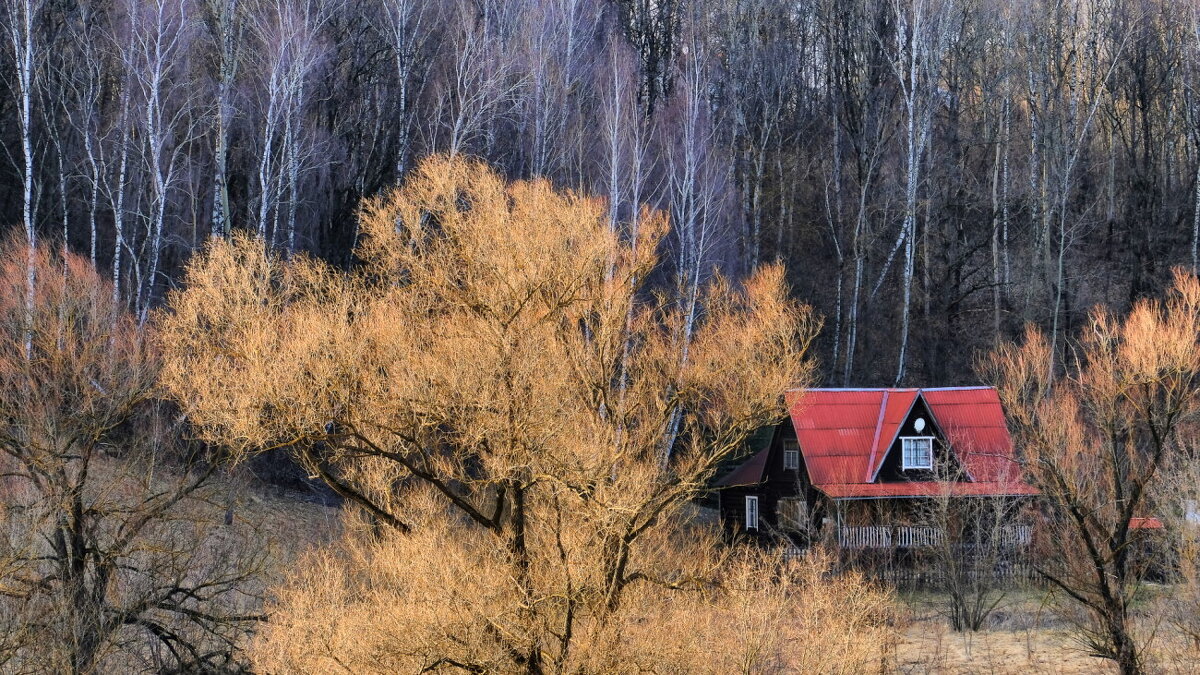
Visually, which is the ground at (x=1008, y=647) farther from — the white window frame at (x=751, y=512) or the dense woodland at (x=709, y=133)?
the dense woodland at (x=709, y=133)

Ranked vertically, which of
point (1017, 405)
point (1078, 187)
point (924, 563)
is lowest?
point (924, 563)

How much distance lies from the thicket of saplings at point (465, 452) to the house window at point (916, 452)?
25.6 ft

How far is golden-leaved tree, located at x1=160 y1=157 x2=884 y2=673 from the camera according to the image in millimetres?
14356

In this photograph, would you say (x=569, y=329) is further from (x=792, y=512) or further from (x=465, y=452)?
(x=792, y=512)

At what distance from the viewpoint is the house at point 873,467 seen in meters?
25.9

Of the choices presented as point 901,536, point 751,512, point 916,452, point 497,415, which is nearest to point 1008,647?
point 901,536

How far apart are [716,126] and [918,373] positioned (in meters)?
10.1

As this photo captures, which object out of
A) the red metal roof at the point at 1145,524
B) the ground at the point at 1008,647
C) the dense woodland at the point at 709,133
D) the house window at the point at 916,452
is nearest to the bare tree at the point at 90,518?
the dense woodland at the point at 709,133

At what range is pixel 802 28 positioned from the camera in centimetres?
4819

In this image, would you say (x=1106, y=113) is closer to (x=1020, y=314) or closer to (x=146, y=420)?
(x=1020, y=314)

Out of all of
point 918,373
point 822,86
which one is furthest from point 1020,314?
point 822,86

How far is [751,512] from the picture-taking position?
30219 mm

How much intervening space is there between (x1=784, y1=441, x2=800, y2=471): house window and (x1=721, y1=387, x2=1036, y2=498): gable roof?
580mm

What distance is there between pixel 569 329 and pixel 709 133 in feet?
60.5
